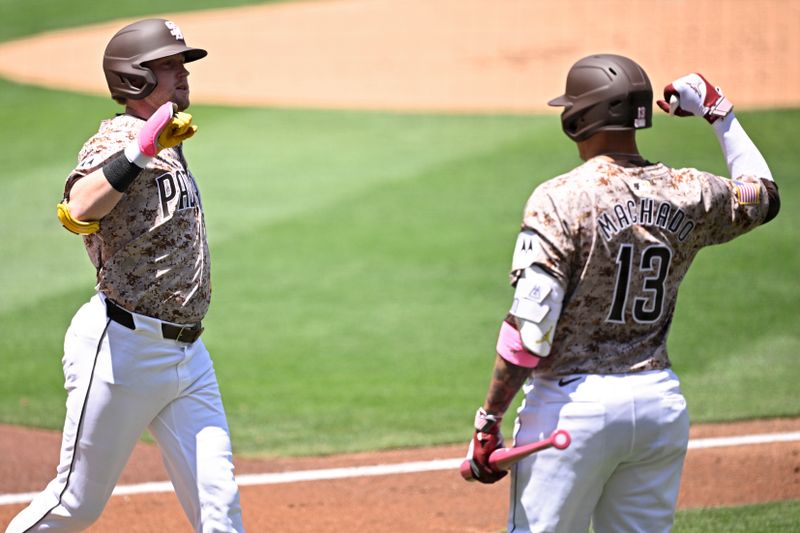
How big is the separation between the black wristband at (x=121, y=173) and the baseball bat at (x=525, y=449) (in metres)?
1.52

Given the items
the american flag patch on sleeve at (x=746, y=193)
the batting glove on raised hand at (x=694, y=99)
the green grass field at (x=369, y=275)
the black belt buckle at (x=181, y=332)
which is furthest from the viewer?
the green grass field at (x=369, y=275)

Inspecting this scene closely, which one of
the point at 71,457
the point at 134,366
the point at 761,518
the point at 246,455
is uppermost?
the point at 134,366

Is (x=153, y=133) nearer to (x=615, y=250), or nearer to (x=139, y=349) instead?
(x=139, y=349)

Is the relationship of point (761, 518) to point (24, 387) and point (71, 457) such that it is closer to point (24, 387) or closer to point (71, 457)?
point (71, 457)

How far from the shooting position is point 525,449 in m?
3.37

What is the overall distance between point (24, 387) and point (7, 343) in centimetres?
107

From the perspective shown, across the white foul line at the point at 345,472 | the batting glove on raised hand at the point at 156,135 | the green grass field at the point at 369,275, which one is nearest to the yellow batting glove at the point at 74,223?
the batting glove on raised hand at the point at 156,135

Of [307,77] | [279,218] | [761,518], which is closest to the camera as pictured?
[761,518]

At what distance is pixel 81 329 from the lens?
161 inches

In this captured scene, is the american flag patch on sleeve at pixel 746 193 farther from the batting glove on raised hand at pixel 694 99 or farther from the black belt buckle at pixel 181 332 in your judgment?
the black belt buckle at pixel 181 332

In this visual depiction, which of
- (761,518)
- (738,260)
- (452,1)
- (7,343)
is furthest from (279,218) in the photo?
(452,1)

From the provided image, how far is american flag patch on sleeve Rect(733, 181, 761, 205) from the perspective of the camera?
365cm

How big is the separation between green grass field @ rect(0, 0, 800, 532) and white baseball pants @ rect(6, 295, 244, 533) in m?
2.51

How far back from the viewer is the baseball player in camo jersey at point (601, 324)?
11.1 ft
